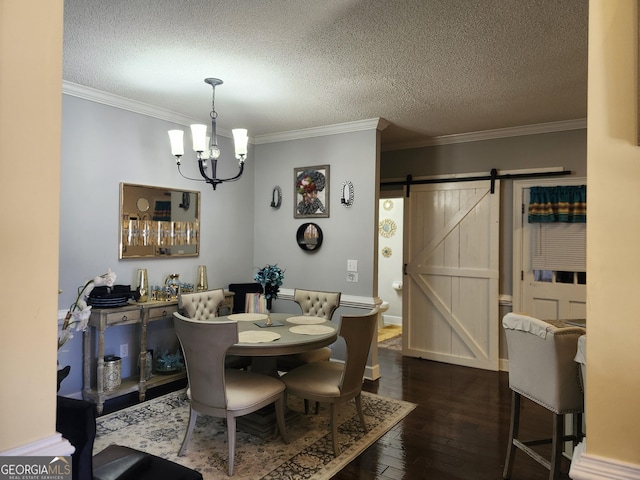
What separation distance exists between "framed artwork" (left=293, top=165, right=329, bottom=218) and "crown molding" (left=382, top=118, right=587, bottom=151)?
3.90 feet

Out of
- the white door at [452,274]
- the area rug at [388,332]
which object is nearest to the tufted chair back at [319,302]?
the white door at [452,274]

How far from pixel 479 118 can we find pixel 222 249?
306 cm

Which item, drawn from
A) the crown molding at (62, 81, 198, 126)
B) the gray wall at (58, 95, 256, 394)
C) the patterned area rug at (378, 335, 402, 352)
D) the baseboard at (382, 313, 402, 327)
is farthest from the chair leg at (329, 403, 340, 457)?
the baseboard at (382, 313, 402, 327)

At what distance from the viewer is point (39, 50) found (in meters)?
0.96

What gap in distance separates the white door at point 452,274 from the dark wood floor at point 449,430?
1.26 ft

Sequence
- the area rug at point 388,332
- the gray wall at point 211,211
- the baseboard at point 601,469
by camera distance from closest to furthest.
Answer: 1. the baseboard at point 601,469
2. the gray wall at point 211,211
3. the area rug at point 388,332

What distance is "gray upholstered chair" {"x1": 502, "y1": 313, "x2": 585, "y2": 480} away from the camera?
80.7 inches

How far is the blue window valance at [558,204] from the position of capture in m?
4.25

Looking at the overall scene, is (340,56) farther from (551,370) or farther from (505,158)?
(505,158)

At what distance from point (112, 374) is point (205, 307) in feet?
2.98

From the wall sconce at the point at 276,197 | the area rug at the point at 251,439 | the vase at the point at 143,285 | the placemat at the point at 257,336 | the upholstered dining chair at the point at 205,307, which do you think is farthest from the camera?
the wall sconce at the point at 276,197

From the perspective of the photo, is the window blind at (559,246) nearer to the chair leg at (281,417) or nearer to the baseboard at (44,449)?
the chair leg at (281,417)

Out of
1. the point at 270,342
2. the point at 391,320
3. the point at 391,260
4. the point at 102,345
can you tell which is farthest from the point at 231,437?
the point at 391,260

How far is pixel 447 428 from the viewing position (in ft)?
10.5
